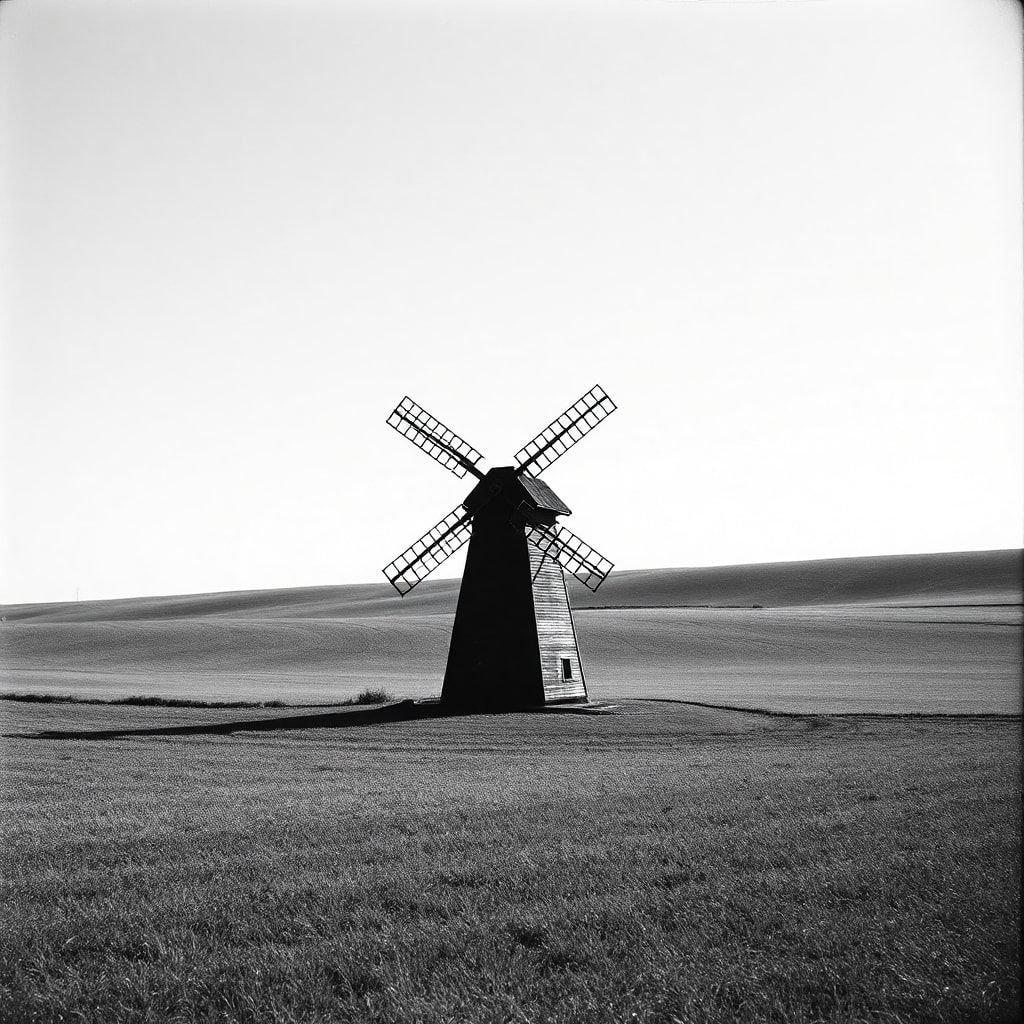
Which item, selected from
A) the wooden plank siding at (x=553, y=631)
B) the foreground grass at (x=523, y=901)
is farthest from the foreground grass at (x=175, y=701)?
the foreground grass at (x=523, y=901)

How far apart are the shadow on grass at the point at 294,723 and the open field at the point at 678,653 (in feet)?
25.0

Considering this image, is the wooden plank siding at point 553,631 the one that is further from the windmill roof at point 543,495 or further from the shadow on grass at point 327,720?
the windmill roof at point 543,495

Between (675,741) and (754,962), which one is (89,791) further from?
(675,741)

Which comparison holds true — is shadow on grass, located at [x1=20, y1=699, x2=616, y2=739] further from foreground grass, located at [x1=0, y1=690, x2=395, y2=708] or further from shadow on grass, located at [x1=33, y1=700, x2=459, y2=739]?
foreground grass, located at [x1=0, y1=690, x2=395, y2=708]

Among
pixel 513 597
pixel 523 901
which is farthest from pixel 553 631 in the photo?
pixel 523 901

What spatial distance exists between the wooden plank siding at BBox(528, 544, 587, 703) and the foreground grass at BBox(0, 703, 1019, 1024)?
1832 cm

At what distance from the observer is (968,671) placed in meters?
49.2

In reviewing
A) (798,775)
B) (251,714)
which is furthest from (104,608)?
(798,775)

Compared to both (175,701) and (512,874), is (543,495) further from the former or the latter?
(512,874)

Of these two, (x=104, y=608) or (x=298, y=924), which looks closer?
(x=298, y=924)

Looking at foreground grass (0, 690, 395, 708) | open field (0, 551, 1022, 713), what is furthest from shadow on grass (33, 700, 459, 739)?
open field (0, 551, 1022, 713)

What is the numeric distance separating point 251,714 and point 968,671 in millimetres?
36144

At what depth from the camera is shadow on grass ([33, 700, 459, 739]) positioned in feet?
88.5

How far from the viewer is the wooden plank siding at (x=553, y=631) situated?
33500 millimetres
